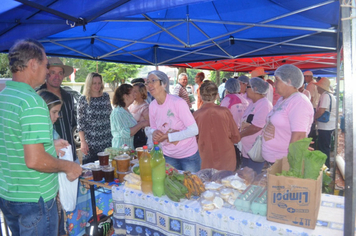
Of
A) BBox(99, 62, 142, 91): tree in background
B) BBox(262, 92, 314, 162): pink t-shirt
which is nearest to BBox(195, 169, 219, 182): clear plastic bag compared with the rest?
BBox(262, 92, 314, 162): pink t-shirt

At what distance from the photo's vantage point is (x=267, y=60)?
8.43 meters

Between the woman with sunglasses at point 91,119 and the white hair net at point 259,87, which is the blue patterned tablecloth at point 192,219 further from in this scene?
the white hair net at point 259,87

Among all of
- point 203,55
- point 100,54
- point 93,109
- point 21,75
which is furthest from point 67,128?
point 203,55

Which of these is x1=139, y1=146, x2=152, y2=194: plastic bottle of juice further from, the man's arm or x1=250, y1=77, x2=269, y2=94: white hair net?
x1=250, y1=77, x2=269, y2=94: white hair net

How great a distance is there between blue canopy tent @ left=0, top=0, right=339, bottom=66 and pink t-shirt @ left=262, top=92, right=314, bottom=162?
45.5 inches

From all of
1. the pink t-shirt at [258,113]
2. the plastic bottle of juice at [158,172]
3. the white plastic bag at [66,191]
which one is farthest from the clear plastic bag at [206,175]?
the pink t-shirt at [258,113]

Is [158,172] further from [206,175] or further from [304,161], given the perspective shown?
[304,161]

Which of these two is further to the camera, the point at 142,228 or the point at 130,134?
the point at 130,134

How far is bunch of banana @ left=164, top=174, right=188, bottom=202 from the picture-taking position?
5.89 feet

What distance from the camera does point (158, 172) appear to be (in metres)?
1.84

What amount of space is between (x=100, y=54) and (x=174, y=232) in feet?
13.8

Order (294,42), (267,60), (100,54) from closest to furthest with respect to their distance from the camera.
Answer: (294,42) → (100,54) → (267,60)

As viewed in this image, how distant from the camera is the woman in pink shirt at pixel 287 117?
221cm

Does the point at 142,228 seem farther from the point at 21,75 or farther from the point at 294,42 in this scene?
the point at 294,42
